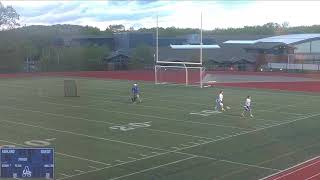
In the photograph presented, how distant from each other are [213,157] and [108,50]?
56651 mm

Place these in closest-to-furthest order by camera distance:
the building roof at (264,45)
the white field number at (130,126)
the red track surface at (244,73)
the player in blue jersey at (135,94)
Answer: the white field number at (130,126), the player in blue jersey at (135,94), the red track surface at (244,73), the building roof at (264,45)

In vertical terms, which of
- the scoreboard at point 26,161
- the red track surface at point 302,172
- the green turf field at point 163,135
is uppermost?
the scoreboard at point 26,161

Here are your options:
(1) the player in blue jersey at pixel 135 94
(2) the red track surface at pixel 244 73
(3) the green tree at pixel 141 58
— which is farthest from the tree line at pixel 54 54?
(1) the player in blue jersey at pixel 135 94

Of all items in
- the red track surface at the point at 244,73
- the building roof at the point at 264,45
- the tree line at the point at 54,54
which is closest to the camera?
the red track surface at the point at 244,73

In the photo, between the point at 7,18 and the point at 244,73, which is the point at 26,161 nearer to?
the point at 244,73

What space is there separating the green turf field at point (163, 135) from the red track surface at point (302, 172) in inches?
13.8

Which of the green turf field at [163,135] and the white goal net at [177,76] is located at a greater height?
the white goal net at [177,76]

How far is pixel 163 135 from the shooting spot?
65.3 ft

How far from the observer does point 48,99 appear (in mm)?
32969

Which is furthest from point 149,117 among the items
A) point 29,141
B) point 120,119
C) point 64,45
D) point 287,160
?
point 64,45

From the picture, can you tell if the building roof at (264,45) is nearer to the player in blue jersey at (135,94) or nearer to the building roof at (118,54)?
the building roof at (118,54)

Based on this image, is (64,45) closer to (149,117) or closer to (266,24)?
(149,117)

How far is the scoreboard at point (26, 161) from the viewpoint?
978 centimetres

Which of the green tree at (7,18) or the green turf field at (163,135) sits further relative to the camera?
the green tree at (7,18)
